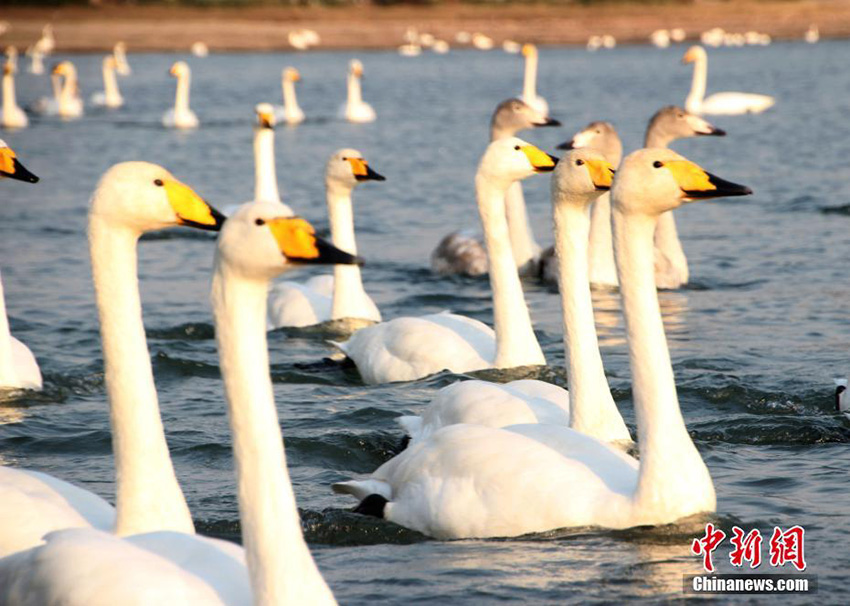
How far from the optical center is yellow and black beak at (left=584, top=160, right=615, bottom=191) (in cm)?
713

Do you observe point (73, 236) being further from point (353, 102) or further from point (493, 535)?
point (353, 102)

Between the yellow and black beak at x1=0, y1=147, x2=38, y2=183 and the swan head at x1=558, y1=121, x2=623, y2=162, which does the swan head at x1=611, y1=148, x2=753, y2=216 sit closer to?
the yellow and black beak at x1=0, y1=147, x2=38, y2=183

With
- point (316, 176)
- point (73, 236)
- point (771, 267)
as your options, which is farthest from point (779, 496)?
point (316, 176)

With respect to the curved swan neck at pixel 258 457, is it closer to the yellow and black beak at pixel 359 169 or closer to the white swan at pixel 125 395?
the white swan at pixel 125 395

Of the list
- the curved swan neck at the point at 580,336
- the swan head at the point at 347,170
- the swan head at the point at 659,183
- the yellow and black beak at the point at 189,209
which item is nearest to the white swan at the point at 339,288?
the swan head at the point at 347,170

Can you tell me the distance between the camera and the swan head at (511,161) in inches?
342

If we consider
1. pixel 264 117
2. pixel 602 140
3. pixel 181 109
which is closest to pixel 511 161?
pixel 602 140

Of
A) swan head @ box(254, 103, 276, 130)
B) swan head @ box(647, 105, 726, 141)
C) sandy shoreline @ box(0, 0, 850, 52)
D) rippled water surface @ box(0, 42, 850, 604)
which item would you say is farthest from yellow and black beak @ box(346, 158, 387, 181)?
sandy shoreline @ box(0, 0, 850, 52)

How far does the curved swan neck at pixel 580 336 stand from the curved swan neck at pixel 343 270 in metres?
3.41

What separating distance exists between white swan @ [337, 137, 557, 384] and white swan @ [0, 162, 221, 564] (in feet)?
12.1

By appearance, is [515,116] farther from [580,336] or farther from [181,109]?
[181,109]

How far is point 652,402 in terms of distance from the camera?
5.97 m

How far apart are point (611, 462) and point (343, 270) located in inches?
190

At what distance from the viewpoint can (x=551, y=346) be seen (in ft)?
35.4
